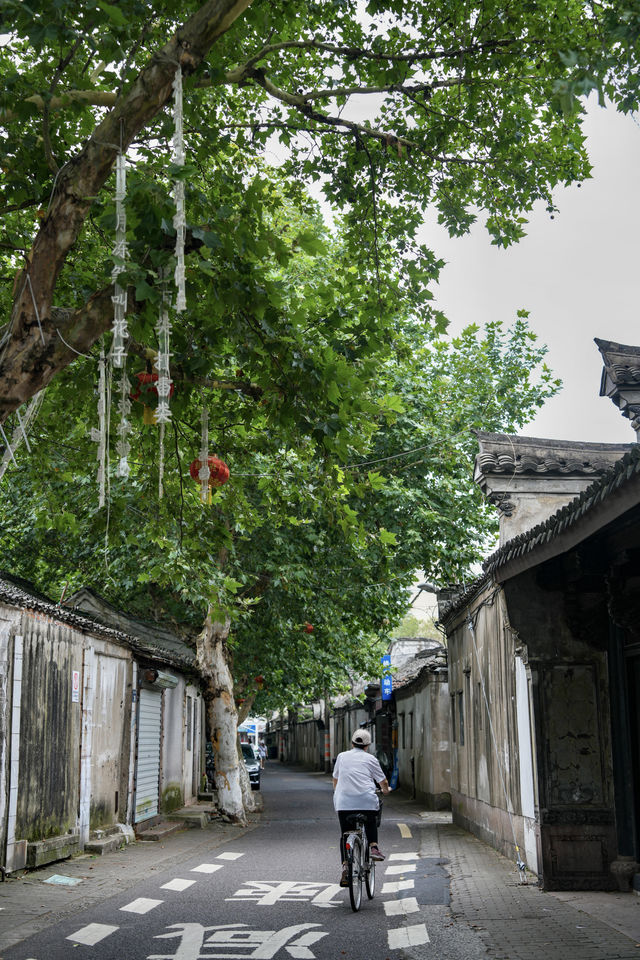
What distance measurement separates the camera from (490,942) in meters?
7.67

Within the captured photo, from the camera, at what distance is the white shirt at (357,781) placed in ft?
33.2

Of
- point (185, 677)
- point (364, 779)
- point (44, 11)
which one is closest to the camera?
point (44, 11)

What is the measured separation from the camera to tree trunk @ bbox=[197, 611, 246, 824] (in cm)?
1994

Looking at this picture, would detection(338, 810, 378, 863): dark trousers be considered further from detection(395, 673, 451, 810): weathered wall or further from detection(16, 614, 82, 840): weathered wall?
detection(395, 673, 451, 810): weathered wall

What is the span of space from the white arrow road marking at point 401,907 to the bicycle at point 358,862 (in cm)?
25

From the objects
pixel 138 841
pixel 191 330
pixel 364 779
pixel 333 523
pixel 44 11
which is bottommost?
pixel 138 841

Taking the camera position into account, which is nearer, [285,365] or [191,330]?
[285,365]

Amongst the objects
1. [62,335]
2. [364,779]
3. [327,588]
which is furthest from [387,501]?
[62,335]

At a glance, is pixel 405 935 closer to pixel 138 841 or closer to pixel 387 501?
pixel 138 841

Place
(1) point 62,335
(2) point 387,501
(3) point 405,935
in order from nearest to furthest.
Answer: (1) point 62,335 → (3) point 405,935 → (2) point 387,501

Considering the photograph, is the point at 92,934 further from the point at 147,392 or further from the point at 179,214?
the point at 179,214

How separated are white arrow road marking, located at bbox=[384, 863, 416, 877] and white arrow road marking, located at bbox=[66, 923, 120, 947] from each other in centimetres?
474

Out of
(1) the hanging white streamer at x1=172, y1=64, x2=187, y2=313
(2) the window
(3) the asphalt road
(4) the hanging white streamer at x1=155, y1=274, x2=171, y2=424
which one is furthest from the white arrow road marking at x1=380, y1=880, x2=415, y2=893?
(2) the window

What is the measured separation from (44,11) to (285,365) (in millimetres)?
2698
